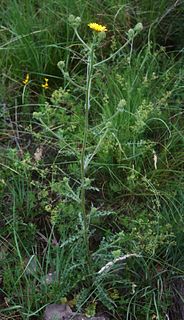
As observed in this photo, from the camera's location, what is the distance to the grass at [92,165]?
84.0 inches

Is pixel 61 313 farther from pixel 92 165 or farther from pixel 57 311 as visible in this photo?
pixel 92 165

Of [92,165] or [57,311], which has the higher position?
[92,165]

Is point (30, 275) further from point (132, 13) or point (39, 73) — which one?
point (132, 13)

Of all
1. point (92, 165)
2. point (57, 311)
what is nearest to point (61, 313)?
point (57, 311)

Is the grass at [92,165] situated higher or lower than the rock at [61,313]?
higher

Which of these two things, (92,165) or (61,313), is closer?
(61,313)

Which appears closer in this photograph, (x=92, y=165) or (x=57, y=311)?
(x=57, y=311)

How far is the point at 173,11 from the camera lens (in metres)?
2.95

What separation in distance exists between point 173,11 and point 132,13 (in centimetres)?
20

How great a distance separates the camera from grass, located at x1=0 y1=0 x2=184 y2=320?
213cm

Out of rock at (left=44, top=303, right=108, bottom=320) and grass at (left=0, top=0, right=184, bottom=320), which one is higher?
grass at (left=0, top=0, right=184, bottom=320)

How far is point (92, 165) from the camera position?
242 centimetres

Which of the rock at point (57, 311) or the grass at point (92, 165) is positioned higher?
the grass at point (92, 165)

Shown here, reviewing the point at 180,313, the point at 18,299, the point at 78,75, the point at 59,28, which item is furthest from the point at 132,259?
the point at 59,28
